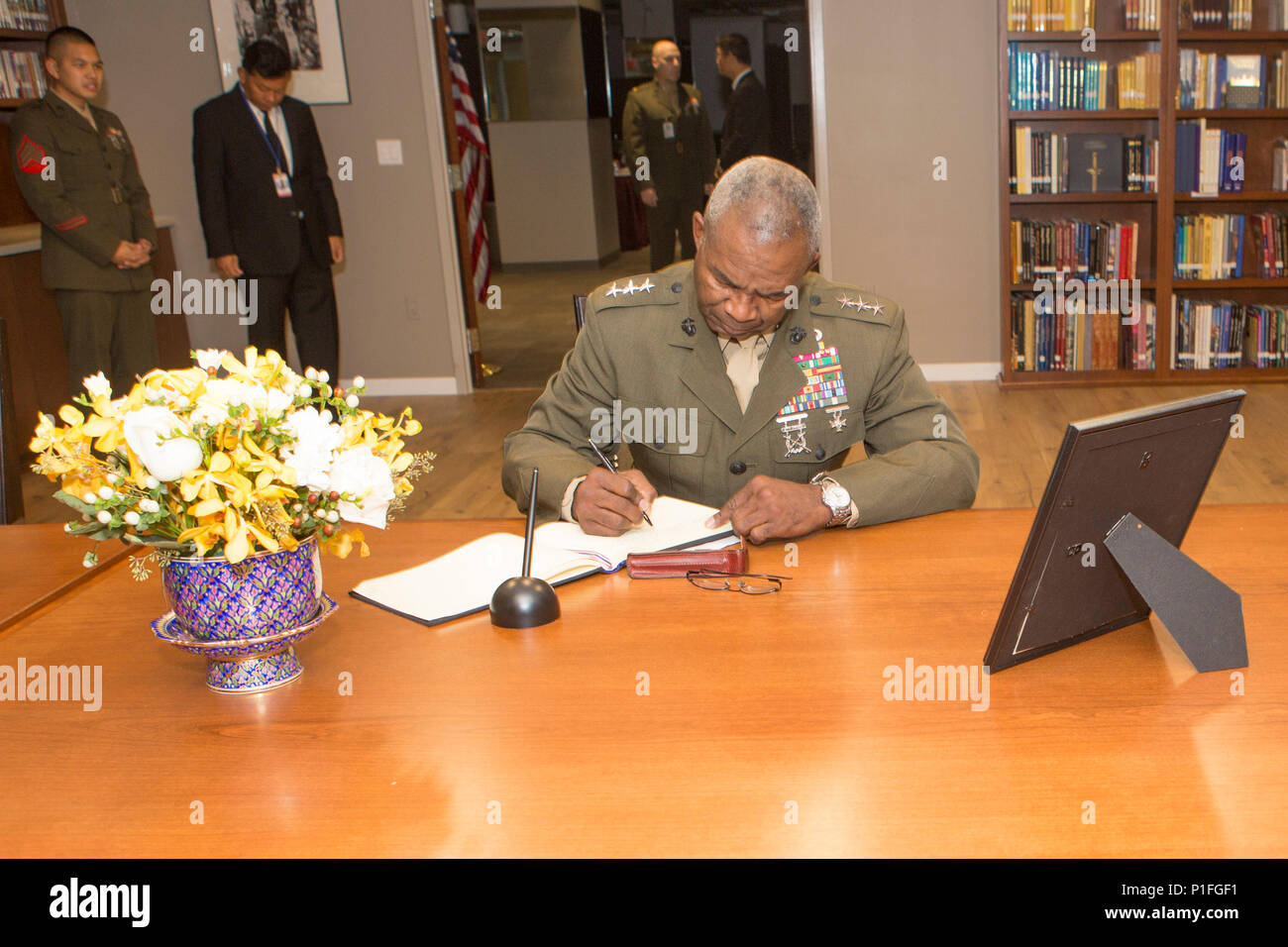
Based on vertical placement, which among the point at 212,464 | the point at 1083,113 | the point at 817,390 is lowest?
the point at 817,390

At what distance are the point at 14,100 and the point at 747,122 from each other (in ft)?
11.1

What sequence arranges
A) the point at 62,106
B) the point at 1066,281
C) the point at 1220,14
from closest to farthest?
the point at 62,106
the point at 1220,14
the point at 1066,281

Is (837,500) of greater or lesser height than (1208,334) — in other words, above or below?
above

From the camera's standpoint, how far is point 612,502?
1.62 m

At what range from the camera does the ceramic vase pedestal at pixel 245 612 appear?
1.21 m

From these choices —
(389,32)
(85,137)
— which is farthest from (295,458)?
(389,32)

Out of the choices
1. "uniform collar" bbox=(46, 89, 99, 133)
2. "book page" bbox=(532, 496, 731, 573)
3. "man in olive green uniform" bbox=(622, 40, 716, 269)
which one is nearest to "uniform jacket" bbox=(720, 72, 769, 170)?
"man in olive green uniform" bbox=(622, 40, 716, 269)

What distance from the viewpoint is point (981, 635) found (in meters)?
1.27

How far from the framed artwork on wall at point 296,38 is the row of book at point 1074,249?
128 inches

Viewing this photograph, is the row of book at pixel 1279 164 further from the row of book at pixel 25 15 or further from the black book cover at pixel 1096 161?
the row of book at pixel 25 15

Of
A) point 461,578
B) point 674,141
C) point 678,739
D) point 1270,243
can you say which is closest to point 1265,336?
point 1270,243

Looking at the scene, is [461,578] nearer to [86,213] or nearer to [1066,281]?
[86,213]

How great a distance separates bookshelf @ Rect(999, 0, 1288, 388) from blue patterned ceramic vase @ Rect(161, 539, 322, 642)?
4.59 meters
